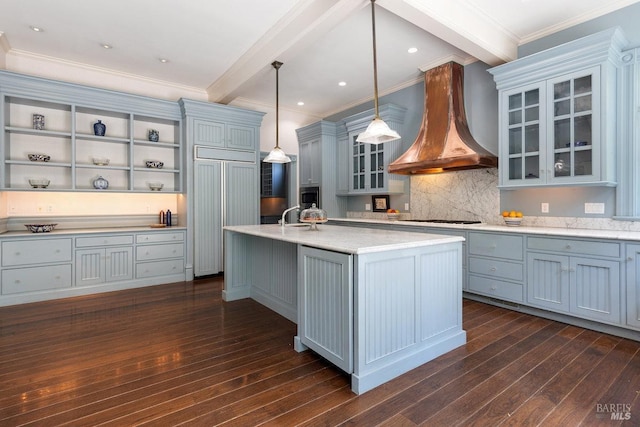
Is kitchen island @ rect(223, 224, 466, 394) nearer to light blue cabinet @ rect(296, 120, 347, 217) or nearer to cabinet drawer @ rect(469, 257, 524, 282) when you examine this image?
cabinet drawer @ rect(469, 257, 524, 282)

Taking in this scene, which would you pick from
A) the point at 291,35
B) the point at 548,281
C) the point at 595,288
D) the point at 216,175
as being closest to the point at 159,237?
the point at 216,175

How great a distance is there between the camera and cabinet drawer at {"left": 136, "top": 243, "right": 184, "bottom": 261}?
4527mm

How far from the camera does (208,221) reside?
5059mm

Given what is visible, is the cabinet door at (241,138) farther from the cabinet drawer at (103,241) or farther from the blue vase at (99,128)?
the cabinet drawer at (103,241)

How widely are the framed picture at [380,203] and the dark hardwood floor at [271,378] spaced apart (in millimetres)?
2701

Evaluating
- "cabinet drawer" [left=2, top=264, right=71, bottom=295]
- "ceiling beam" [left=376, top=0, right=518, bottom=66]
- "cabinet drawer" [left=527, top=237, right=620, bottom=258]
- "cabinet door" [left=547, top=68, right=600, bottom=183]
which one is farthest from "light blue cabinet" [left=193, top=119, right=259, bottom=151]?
"cabinet drawer" [left=527, top=237, right=620, bottom=258]

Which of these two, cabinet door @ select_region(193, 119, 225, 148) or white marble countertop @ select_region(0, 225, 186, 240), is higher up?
cabinet door @ select_region(193, 119, 225, 148)

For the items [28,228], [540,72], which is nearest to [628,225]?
[540,72]

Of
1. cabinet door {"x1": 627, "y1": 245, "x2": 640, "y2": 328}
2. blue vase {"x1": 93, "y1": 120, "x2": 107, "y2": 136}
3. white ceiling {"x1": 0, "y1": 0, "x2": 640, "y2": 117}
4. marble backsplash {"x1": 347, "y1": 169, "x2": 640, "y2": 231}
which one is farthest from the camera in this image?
blue vase {"x1": 93, "y1": 120, "x2": 107, "y2": 136}

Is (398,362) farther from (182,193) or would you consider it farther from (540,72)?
(182,193)

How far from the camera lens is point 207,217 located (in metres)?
5.05

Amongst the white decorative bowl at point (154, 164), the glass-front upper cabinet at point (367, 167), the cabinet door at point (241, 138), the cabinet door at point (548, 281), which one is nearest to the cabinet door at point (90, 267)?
the white decorative bowl at point (154, 164)

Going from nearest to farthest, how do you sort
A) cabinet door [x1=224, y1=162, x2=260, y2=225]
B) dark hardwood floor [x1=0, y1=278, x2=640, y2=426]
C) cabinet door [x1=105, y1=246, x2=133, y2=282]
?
dark hardwood floor [x1=0, y1=278, x2=640, y2=426]
cabinet door [x1=105, y1=246, x2=133, y2=282]
cabinet door [x1=224, y1=162, x2=260, y2=225]

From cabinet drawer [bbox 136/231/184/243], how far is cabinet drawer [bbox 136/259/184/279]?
304 millimetres
